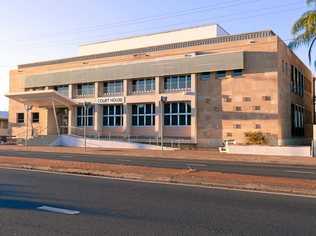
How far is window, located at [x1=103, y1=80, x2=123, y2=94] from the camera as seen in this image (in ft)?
160

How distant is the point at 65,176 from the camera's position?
14.5 metres

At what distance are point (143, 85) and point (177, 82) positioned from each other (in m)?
4.45

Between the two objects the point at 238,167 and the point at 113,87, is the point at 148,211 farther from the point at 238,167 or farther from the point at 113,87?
the point at 113,87

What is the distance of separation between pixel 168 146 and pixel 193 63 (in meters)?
8.92

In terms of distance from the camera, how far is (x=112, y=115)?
162 ft

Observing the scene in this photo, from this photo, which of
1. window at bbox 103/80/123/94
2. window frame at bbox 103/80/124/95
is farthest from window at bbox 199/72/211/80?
window at bbox 103/80/123/94

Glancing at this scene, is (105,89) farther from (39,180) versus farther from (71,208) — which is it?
(71,208)

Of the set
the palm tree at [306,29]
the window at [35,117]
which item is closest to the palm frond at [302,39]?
the palm tree at [306,29]

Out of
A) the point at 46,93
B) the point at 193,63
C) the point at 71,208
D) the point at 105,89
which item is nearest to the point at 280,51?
the point at 193,63

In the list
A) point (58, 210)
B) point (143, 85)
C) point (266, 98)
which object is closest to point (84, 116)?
point (143, 85)

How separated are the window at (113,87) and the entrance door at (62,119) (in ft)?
27.1

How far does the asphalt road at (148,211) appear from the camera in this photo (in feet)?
22.2

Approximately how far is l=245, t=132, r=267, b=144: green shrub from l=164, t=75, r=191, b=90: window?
8.50 metres

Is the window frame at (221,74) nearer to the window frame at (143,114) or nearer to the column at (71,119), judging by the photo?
the window frame at (143,114)
